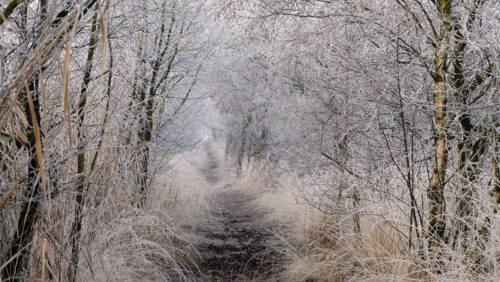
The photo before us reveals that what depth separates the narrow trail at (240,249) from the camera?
589 centimetres

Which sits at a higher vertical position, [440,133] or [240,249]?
[440,133]

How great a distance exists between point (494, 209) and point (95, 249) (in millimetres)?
3020

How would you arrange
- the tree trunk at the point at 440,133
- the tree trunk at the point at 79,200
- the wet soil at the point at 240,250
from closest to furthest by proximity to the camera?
the tree trunk at the point at 79,200 < the tree trunk at the point at 440,133 < the wet soil at the point at 240,250

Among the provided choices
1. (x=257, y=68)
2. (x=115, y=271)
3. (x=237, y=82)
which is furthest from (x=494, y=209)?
(x=237, y=82)

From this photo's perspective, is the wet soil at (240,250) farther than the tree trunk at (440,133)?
Yes

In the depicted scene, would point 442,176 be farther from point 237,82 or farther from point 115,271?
point 237,82

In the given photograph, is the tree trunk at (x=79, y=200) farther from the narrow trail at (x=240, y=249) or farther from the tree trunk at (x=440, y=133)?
the narrow trail at (x=240, y=249)

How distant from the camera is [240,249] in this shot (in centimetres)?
733

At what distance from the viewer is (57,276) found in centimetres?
301

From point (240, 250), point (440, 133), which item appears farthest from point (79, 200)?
point (240, 250)

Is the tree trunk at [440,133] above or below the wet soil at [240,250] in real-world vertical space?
above

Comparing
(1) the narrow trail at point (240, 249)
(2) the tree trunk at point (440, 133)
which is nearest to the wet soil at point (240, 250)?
(1) the narrow trail at point (240, 249)

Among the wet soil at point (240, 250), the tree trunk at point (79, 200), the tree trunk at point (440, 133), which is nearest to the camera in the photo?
the tree trunk at point (79, 200)

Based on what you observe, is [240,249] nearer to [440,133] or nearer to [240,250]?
[240,250]
